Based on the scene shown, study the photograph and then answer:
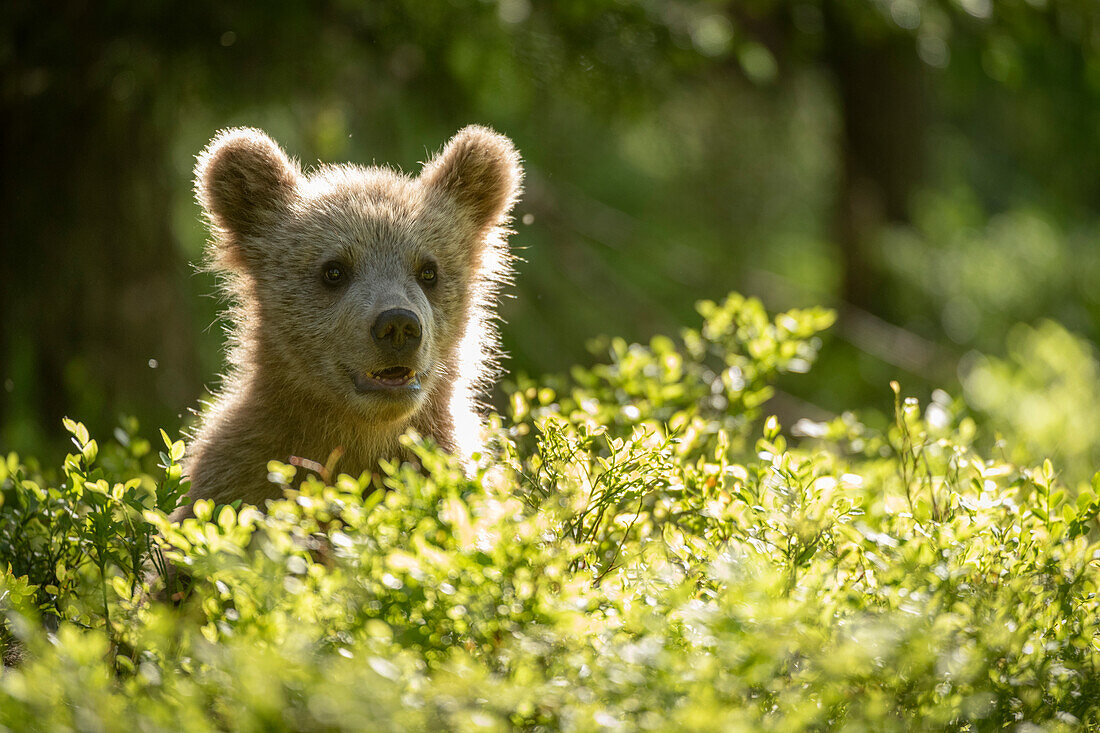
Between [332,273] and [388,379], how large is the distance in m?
0.54

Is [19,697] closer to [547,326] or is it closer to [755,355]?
[755,355]

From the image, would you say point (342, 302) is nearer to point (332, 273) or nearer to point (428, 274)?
point (332, 273)

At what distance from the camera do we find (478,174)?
13.9 ft

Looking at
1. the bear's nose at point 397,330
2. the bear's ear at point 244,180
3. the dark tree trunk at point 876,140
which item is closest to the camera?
the bear's nose at point 397,330

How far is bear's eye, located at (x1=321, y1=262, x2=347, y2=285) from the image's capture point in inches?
154

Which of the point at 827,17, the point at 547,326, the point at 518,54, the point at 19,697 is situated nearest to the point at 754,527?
the point at 19,697

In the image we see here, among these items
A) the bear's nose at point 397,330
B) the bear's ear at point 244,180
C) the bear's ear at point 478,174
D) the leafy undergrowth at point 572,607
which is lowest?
the leafy undergrowth at point 572,607

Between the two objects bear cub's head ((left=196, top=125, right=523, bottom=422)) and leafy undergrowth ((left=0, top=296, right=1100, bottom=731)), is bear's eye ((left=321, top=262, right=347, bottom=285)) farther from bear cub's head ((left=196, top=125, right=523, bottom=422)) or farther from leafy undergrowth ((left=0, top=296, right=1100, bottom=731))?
leafy undergrowth ((left=0, top=296, right=1100, bottom=731))

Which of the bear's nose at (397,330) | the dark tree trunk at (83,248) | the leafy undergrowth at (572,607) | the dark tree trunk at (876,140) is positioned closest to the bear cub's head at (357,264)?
the bear's nose at (397,330)

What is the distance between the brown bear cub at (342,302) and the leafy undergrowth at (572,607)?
2.47 ft

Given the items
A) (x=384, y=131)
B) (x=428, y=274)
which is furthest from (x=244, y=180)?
(x=384, y=131)

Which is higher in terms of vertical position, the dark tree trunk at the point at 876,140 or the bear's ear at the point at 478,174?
the dark tree trunk at the point at 876,140

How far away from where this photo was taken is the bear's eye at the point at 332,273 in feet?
12.8

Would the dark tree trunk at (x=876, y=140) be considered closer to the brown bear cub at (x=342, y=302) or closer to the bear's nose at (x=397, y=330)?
the brown bear cub at (x=342, y=302)
